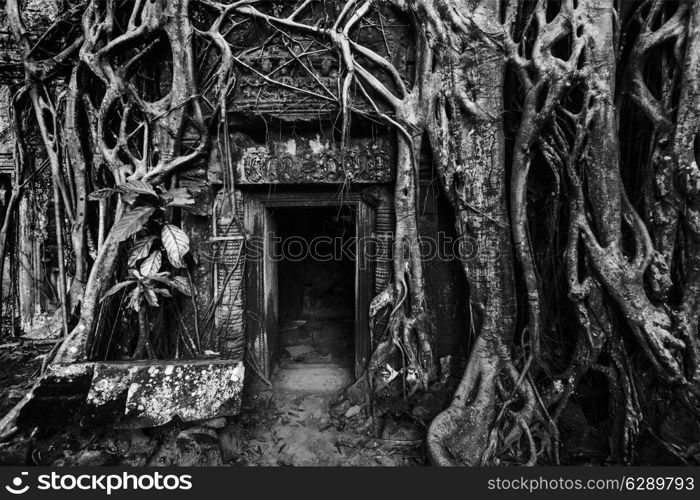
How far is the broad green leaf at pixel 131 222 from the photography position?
234 centimetres

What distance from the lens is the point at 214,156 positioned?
8.43ft

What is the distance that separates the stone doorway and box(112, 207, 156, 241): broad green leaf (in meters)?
0.68

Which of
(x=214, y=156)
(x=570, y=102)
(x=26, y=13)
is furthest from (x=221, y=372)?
(x=26, y=13)

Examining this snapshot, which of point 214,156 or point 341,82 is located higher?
point 341,82

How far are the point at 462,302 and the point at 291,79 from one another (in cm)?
210

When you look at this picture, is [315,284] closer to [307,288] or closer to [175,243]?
[307,288]

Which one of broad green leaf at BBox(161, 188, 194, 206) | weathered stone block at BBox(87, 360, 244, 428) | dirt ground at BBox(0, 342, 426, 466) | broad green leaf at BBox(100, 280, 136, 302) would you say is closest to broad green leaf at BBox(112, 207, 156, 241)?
broad green leaf at BBox(161, 188, 194, 206)

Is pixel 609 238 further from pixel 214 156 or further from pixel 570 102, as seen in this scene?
pixel 214 156

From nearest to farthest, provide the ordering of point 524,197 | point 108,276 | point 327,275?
point 524,197 → point 108,276 → point 327,275

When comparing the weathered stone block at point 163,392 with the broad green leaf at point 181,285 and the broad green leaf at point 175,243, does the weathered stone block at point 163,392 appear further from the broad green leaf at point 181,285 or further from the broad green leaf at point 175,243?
the broad green leaf at point 175,243

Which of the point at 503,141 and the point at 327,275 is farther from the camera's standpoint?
the point at 327,275

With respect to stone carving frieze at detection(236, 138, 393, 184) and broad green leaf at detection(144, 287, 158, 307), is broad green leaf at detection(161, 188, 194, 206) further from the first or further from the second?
broad green leaf at detection(144, 287, 158, 307)

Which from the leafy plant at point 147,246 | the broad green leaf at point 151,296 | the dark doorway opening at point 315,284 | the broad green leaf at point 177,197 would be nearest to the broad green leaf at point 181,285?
the leafy plant at point 147,246

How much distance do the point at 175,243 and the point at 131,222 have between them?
325 millimetres
